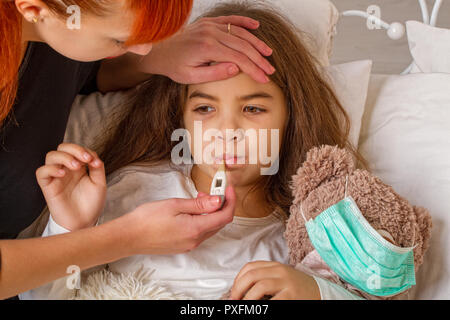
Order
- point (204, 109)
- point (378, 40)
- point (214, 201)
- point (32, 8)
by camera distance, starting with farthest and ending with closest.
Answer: point (378, 40) < point (204, 109) < point (214, 201) < point (32, 8)

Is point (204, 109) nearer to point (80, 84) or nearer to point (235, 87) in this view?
point (235, 87)

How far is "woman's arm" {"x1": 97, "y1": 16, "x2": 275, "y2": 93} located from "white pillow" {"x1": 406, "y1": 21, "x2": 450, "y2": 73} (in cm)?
59

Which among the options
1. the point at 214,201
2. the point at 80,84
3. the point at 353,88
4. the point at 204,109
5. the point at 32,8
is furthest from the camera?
the point at 353,88

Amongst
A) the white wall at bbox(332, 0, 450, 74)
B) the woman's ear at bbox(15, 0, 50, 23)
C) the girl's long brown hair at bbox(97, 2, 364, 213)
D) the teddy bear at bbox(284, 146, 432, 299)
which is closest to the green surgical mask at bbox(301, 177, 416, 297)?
the teddy bear at bbox(284, 146, 432, 299)

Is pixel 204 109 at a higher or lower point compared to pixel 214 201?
higher

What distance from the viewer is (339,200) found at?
1025 mm

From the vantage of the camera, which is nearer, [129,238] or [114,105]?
[129,238]

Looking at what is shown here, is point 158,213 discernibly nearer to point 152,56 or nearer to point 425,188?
point 152,56

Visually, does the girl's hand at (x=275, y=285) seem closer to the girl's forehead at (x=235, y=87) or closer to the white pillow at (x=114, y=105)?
the girl's forehead at (x=235, y=87)

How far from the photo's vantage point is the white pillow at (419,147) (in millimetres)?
1145

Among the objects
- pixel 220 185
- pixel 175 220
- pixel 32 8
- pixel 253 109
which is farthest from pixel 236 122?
pixel 32 8

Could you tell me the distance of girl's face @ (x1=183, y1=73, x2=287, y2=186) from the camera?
3.89 ft

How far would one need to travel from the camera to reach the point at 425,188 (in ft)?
4.11

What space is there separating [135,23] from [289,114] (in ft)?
1.81
